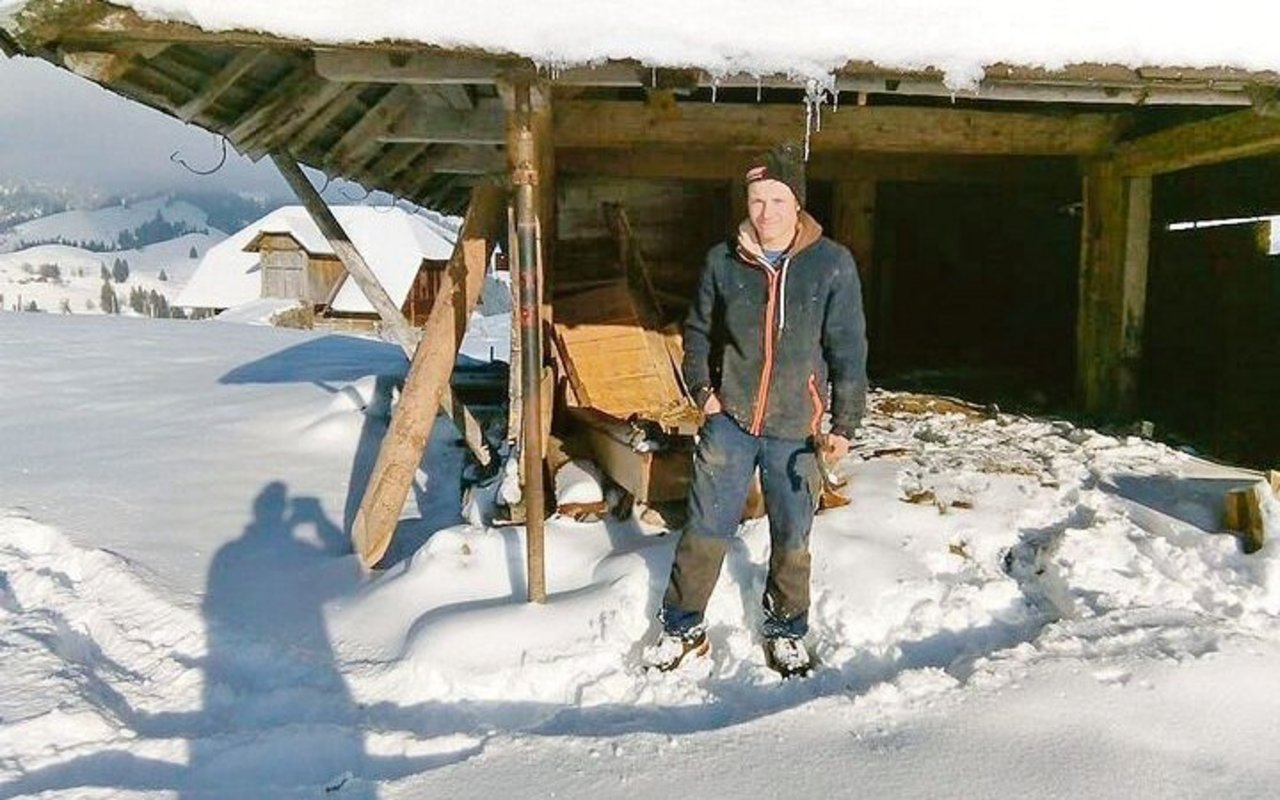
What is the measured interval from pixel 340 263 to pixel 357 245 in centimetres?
194

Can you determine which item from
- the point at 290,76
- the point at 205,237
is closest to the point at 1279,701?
the point at 290,76

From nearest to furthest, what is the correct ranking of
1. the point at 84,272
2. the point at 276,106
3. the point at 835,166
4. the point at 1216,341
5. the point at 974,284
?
the point at 276,106 → the point at 835,166 → the point at 1216,341 → the point at 974,284 → the point at 84,272

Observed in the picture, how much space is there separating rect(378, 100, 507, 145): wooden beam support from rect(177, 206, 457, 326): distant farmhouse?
2862 cm

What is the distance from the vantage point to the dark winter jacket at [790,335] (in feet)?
10.5

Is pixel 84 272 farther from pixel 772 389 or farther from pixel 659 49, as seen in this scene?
pixel 772 389

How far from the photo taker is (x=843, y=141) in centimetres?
624

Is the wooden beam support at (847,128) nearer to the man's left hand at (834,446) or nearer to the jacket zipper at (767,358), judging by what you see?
the jacket zipper at (767,358)

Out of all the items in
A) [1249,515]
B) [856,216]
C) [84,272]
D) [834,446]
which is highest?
[84,272]

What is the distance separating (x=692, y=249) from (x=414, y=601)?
463cm

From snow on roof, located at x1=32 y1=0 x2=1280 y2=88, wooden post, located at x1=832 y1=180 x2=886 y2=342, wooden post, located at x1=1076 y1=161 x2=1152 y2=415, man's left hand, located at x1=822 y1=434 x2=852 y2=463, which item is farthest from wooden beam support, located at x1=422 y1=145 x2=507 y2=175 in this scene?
wooden post, located at x1=1076 y1=161 x2=1152 y2=415

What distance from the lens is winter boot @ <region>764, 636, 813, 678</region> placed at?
3357 mm

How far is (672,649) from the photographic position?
3.41m

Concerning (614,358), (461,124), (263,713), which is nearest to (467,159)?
(461,124)

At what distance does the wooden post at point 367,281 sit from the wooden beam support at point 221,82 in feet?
3.70
